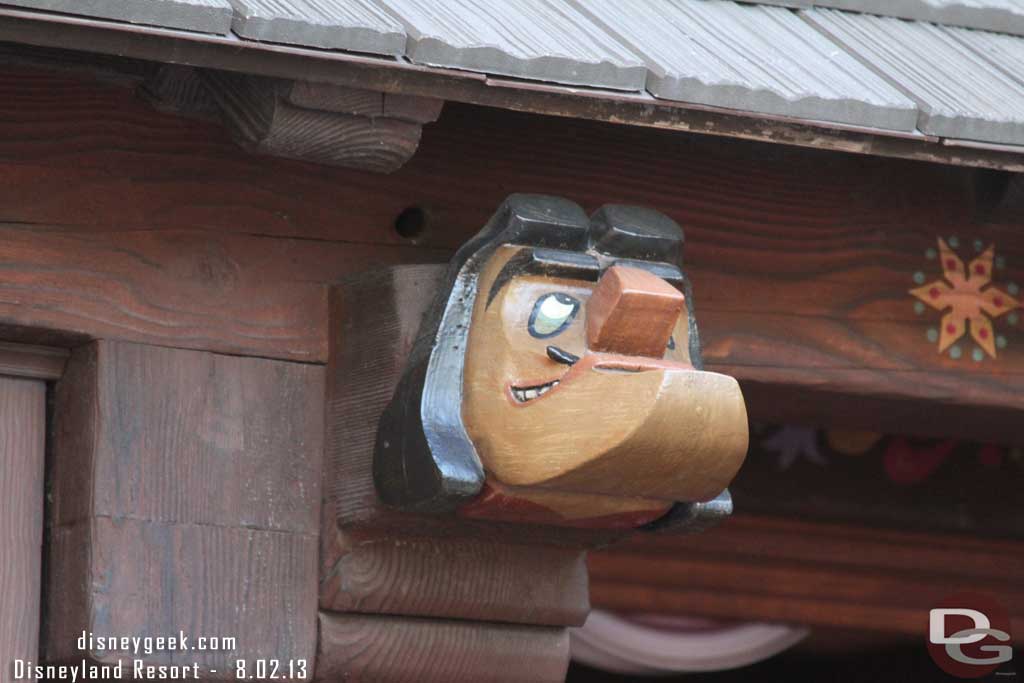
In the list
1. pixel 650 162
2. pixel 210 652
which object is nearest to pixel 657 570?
pixel 650 162

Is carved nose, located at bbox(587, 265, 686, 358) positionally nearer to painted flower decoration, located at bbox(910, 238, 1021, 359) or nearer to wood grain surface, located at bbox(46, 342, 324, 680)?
wood grain surface, located at bbox(46, 342, 324, 680)

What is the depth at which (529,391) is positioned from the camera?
6.44 feet

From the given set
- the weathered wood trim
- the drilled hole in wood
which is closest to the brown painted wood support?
the drilled hole in wood

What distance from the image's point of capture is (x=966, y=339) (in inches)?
95.3

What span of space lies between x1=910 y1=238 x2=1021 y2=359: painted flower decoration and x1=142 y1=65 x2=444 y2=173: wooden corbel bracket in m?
0.83

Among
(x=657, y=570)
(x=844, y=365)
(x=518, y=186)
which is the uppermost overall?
(x=518, y=186)

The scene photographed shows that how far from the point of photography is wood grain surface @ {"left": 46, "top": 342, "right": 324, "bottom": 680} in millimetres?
1967

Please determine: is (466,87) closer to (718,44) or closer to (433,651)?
(718,44)

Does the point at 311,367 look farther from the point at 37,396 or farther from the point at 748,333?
the point at 748,333

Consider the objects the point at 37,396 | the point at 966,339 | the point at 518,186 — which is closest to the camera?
the point at 37,396

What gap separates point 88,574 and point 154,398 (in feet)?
0.70

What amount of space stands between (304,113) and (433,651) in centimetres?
68

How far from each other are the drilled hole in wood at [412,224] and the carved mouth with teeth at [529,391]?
1.07 feet

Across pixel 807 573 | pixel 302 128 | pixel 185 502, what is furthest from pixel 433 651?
pixel 807 573
